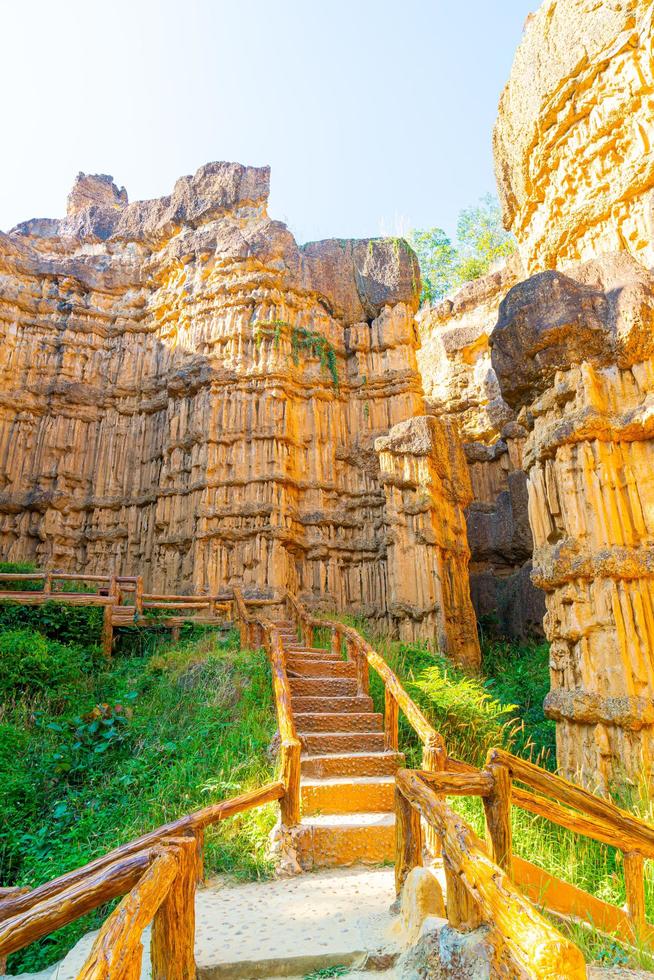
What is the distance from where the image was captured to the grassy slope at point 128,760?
6219mm

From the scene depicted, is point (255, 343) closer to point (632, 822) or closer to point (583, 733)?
point (583, 733)

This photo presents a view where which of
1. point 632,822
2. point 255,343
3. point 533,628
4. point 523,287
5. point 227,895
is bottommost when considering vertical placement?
point 227,895

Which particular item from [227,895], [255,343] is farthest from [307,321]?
[227,895]

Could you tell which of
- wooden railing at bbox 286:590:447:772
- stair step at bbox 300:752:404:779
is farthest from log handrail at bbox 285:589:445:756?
stair step at bbox 300:752:404:779

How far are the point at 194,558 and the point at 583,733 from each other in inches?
549

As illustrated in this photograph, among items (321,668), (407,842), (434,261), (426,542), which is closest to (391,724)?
(321,668)

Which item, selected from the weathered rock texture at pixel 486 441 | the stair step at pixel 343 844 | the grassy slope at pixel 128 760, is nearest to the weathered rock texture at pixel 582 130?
the stair step at pixel 343 844

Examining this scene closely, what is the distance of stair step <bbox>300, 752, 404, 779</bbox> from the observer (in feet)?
23.3

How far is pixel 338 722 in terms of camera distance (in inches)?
323

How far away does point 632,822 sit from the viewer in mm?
4617

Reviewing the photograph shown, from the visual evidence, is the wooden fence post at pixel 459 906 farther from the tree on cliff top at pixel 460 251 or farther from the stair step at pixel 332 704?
the tree on cliff top at pixel 460 251

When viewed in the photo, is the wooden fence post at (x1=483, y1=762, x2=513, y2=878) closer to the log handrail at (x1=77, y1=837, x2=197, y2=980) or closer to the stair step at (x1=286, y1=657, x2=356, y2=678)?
the log handrail at (x1=77, y1=837, x2=197, y2=980)

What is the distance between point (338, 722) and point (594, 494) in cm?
436

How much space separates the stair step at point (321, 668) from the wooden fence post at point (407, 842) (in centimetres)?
506
